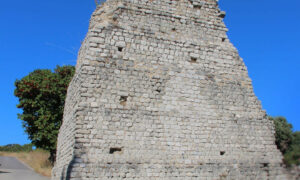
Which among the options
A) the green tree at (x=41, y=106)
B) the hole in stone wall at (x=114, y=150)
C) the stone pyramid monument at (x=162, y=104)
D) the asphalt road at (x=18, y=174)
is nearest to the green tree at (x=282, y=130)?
the stone pyramid monument at (x=162, y=104)

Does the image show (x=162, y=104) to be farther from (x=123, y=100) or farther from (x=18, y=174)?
(x=18, y=174)

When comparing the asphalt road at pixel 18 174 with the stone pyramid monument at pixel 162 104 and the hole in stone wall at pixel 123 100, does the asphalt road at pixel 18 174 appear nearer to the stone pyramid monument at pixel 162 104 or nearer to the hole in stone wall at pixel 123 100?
the stone pyramid monument at pixel 162 104

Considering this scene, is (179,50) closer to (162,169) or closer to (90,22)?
(90,22)

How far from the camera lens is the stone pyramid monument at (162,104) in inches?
272

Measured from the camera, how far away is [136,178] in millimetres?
6805

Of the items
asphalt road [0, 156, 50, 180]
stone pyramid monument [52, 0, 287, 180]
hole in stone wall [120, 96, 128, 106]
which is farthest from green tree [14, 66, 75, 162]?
hole in stone wall [120, 96, 128, 106]

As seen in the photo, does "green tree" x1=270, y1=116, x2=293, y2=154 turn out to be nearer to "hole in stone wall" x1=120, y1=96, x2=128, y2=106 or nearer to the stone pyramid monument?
the stone pyramid monument

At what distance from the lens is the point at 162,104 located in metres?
7.66

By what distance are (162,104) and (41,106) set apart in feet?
37.4

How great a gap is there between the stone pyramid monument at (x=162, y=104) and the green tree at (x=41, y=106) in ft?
27.5

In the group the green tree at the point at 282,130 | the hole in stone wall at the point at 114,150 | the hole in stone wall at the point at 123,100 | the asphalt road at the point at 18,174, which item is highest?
the green tree at the point at 282,130

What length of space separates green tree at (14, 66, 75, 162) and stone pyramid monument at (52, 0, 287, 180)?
839 centimetres

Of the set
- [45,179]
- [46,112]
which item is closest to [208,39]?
[46,112]

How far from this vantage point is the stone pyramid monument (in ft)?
22.7
